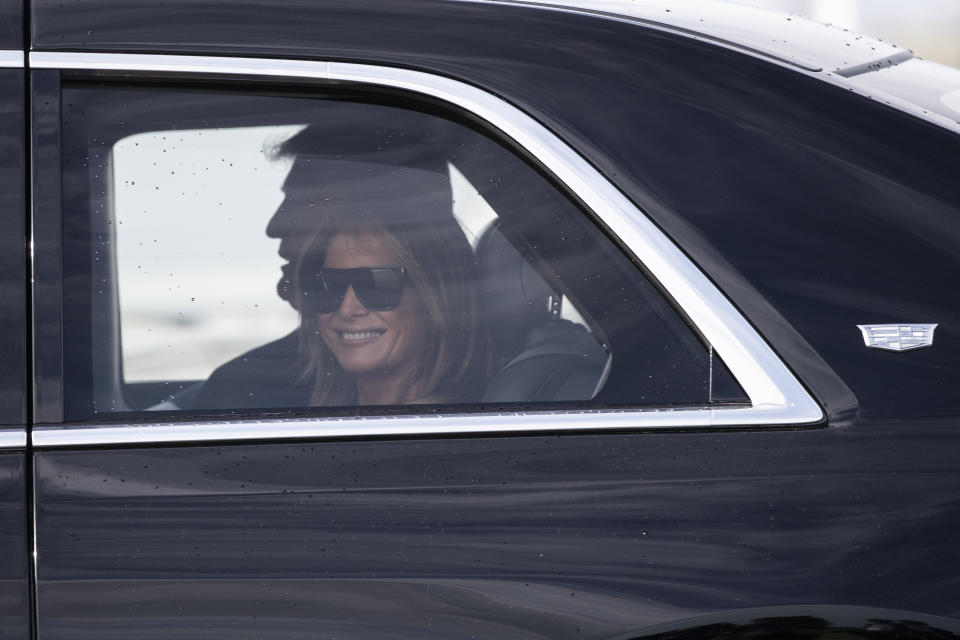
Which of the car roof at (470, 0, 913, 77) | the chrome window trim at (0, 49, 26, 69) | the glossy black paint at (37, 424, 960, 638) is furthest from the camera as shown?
the car roof at (470, 0, 913, 77)

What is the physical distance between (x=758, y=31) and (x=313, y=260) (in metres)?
0.88

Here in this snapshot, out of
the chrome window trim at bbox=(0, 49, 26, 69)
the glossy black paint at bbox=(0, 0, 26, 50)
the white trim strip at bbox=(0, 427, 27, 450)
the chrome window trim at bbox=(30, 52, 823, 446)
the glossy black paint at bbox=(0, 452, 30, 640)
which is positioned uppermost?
the glossy black paint at bbox=(0, 0, 26, 50)

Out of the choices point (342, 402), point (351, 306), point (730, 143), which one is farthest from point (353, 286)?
point (730, 143)

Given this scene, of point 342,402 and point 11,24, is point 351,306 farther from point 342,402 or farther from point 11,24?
point 11,24

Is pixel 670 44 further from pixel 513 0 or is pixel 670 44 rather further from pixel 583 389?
pixel 583 389

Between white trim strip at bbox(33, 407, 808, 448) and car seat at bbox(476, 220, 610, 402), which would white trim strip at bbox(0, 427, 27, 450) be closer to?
white trim strip at bbox(33, 407, 808, 448)

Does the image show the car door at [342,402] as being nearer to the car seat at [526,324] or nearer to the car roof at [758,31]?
the car seat at [526,324]

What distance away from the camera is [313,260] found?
170cm

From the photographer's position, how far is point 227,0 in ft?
5.73

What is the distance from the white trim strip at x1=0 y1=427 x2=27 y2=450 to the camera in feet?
5.25

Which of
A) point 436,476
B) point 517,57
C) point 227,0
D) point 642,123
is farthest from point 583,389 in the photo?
point 227,0

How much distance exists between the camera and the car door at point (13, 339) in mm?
1569

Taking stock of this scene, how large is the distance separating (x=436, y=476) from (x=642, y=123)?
606 mm

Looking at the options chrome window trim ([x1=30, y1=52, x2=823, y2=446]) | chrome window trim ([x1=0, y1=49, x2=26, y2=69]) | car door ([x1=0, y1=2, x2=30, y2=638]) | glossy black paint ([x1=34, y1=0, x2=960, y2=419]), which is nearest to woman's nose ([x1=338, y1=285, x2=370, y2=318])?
chrome window trim ([x1=30, y1=52, x2=823, y2=446])
